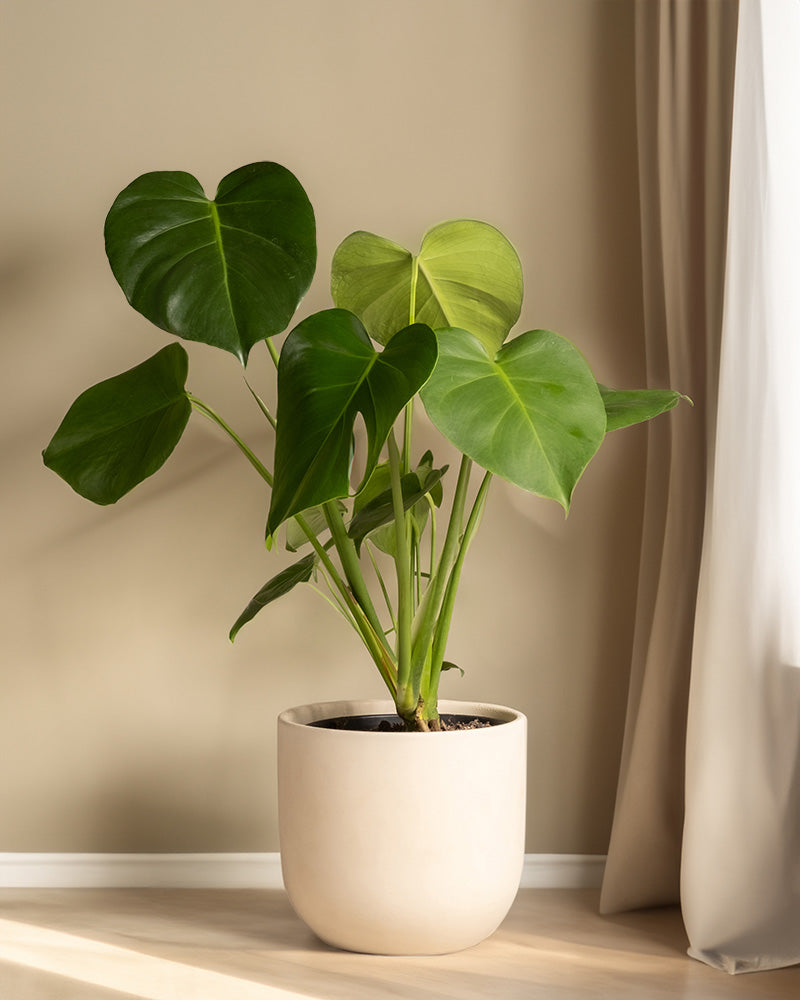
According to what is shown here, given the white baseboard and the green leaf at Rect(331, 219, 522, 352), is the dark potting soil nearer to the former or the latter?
the white baseboard

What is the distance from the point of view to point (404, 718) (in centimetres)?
159

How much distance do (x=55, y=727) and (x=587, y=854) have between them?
1.11 metres

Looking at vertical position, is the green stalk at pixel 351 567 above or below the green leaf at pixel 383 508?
below

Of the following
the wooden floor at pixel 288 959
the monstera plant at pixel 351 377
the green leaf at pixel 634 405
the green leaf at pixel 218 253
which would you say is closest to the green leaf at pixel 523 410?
the monstera plant at pixel 351 377

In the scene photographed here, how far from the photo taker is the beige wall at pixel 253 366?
198 cm

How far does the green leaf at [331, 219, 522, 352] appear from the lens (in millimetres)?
1667

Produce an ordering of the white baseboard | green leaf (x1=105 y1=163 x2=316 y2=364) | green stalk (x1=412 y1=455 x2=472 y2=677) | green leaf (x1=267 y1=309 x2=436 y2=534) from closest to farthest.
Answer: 1. green leaf (x1=267 y1=309 x2=436 y2=534)
2. green leaf (x1=105 y1=163 x2=316 y2=364)
3. green stalk (x1=412 y1=455 x2=472 y2=677)
4. the white baseboard

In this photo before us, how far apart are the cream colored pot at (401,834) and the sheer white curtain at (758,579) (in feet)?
1.09

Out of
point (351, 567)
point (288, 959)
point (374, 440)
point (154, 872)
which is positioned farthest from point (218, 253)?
point (154, 872)

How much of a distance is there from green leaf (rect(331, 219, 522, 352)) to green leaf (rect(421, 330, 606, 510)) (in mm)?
369

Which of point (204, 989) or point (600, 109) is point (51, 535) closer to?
point (204, 989)

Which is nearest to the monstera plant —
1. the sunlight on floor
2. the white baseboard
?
the sunlight on floor

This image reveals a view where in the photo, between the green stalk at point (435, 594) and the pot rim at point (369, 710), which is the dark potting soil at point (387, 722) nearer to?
the pot rim at point (369, 710)

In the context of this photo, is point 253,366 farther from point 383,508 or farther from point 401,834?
point 401,834
